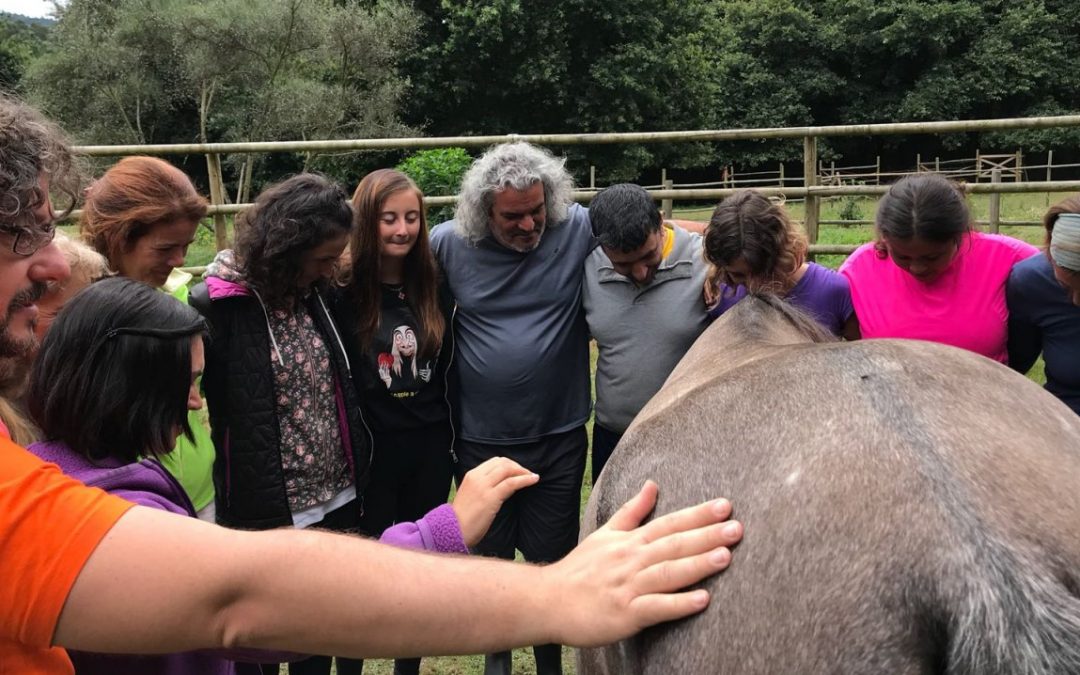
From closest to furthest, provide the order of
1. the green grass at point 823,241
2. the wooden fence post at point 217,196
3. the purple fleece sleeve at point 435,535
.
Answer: the purple fleece sleeve at point 435,535, the green grass at point 823,241, the wooden fence post at point 217,196

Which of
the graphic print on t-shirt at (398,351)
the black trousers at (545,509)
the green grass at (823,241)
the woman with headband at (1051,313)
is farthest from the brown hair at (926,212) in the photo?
the graphic print on t-shirt at (398,351)

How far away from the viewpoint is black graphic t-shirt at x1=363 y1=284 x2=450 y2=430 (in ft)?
9.70

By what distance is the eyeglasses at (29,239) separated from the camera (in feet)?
3.81

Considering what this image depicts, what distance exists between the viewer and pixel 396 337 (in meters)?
2.96

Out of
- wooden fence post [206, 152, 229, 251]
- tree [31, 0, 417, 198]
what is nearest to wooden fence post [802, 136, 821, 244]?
wooden fence post [206, 152, 229, 251]

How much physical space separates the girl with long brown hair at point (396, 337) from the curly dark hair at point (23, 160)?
167cm

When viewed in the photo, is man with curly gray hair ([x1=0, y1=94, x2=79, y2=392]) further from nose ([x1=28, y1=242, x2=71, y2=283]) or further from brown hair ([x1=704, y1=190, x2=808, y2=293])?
brown hair ([x1=704, y1=190, x2=808, y2=293])

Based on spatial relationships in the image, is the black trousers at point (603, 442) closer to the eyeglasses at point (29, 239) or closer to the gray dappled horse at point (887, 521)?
the gray dappled horse at point (887, 521)

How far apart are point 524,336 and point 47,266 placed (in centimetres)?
190

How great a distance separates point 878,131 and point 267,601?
708cm

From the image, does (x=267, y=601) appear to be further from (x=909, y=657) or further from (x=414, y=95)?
(x=414, y=95)

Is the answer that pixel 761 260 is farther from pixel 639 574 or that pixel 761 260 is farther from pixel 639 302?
pixel 639 574

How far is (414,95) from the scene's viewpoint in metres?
26.5

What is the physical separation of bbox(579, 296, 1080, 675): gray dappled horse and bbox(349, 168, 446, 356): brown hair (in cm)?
156
